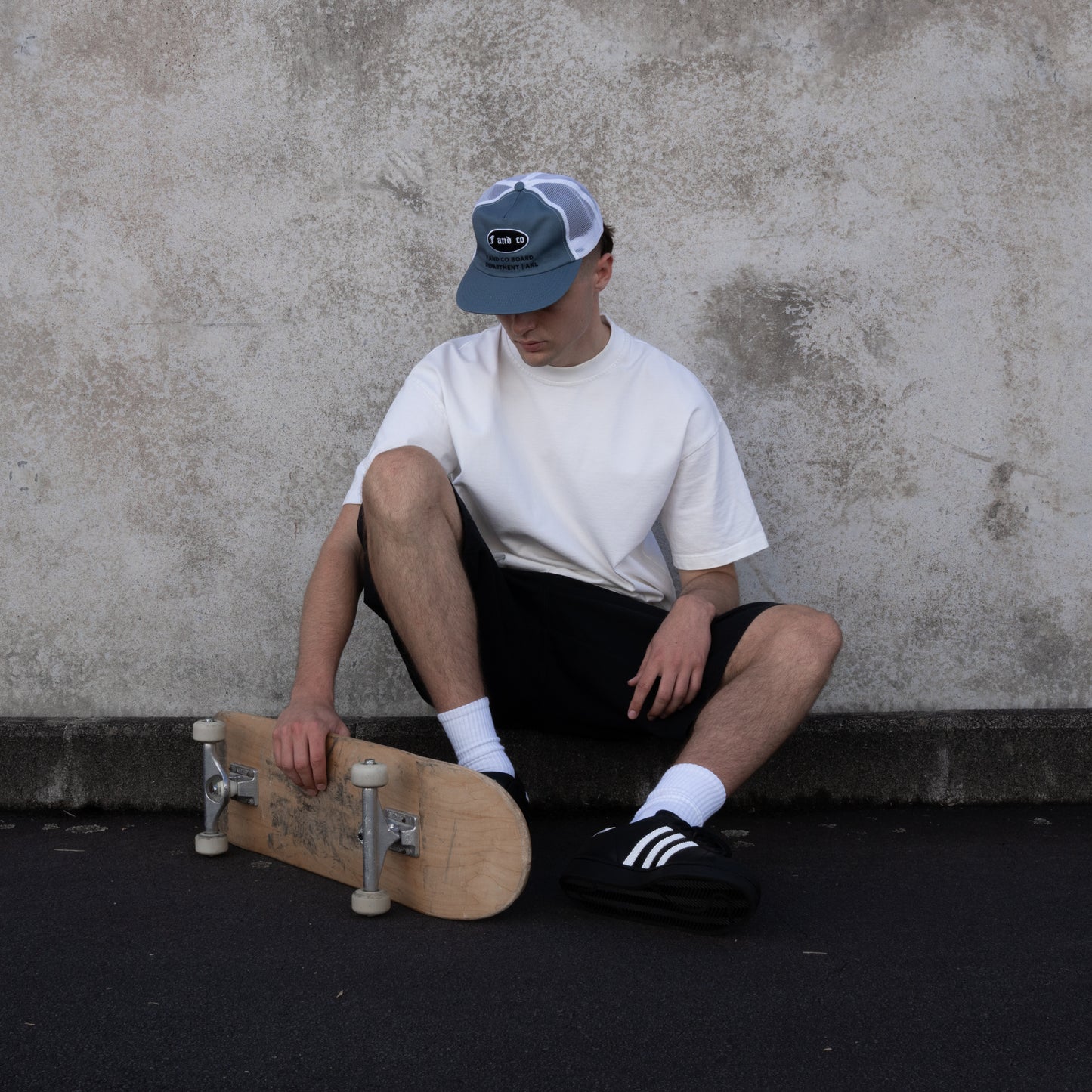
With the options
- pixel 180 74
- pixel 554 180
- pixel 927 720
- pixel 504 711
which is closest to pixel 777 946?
pixel 504 711

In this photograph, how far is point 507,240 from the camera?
199cm

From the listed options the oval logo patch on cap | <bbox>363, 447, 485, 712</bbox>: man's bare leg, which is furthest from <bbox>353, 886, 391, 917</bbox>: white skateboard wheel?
the oval logo patch on cap

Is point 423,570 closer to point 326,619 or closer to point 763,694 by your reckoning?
point 326,619

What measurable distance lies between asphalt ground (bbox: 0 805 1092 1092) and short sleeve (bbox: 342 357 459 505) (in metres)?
0.78

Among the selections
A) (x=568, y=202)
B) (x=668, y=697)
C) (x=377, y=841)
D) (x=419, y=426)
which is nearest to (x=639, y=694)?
(x=668, y=697)

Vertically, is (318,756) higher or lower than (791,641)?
lower

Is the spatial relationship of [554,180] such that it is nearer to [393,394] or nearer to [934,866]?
[393,394]

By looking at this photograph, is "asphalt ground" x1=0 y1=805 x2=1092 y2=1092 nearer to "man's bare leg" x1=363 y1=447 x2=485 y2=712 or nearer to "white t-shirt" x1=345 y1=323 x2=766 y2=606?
"man's bare leg" x1=363 y1=447 x2=485 y2=712

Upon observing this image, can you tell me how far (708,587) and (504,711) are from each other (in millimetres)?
477

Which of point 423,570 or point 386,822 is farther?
point 423,570

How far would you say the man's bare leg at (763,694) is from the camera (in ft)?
6.23

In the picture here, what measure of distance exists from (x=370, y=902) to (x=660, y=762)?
963mm

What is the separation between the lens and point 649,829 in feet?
5.69

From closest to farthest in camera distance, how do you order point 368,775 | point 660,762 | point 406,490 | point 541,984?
point 541,984 → point 368,775 → point 406,490 → point 660,762
